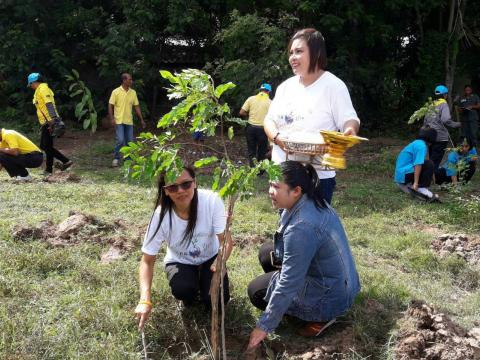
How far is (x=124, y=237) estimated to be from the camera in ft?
15.0

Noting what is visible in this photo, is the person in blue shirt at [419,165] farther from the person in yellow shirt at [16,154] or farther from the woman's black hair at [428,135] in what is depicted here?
the person in yellow shirt at [16,154]

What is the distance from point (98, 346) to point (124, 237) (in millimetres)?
1923

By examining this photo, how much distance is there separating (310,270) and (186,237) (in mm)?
758

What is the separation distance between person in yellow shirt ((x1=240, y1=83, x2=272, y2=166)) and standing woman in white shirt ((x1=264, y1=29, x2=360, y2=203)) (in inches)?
191

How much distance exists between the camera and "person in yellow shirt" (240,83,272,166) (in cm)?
817

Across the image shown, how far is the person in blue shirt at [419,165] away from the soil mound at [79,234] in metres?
3.88

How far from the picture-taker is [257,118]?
8172mm

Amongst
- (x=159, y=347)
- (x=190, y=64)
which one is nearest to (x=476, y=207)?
(x=159, y=347)

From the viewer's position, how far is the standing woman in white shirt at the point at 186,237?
2.88 metres

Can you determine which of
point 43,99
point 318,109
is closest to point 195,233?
point 318,109

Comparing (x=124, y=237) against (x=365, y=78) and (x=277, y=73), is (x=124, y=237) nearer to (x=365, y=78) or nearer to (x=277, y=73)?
(x=277, y=73)

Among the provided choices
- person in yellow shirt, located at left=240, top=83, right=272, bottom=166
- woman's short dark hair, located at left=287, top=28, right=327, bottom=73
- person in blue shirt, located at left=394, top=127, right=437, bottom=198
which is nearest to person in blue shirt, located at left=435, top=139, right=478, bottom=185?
person in blue shirt, located at left=394, top=127, right=437, bottom=198

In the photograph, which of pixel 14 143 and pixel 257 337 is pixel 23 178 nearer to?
pixel 14 143

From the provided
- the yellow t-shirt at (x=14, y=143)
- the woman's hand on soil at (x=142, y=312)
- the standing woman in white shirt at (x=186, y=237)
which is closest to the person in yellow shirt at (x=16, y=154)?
the yellow t-shirt at (x=14, y=143)
